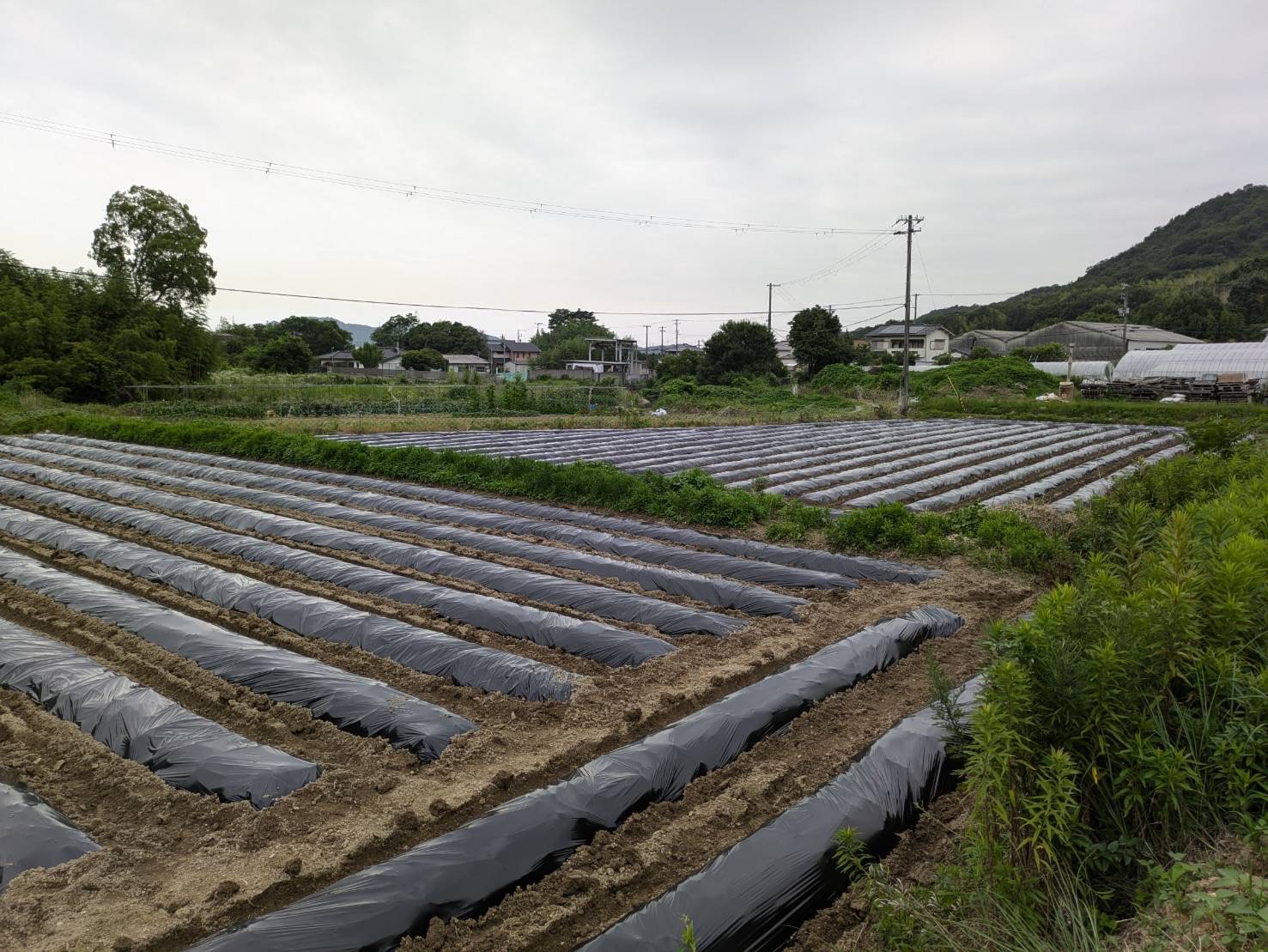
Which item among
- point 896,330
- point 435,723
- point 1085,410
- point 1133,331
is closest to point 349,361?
point 896,330

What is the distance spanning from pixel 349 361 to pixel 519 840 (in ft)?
220

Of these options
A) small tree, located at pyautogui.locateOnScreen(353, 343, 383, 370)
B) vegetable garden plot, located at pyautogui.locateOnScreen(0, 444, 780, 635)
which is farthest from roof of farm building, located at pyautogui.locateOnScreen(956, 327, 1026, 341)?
vegetable garden plot, located at pyautogui.locateOnScreen(0, 444, 780, 635)

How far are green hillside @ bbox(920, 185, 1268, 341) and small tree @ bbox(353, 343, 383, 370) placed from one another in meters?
56.3

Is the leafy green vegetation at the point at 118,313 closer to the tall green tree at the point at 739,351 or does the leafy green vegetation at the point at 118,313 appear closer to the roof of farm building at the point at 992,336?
the tall green tree at the point at 739,351

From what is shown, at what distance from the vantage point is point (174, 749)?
3729 mm

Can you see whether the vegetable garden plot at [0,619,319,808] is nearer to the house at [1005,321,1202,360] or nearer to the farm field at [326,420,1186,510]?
the farm field at [326,420,1186,510]

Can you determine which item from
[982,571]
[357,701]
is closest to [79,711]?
[357,701]

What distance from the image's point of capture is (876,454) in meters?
17.8

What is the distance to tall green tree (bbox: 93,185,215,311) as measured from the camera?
104ft

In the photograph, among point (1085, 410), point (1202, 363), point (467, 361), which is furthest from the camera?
point (467, 361)

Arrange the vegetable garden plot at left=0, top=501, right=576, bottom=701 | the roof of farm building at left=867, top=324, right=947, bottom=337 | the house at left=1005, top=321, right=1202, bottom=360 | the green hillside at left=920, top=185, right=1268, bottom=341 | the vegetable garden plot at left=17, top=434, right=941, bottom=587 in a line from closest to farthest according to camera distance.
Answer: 1. the vegetable garden plot at left=0, top=501, right=576, bottom=701
2. the vegetable garden plot at left=17, top=434, right=941, bottom=587
3. the house at left=1005, top=321, right=1202, bottom=360
4. the green hillside at left=920, top=185, right=1268, bottom=341
5. the roof of farm building at left=867, top=324, right=947, bottom=337

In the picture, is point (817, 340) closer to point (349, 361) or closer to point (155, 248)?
point (155, 248)

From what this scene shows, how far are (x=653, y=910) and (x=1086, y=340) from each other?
202ft

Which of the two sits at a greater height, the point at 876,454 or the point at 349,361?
the point at 349,361
